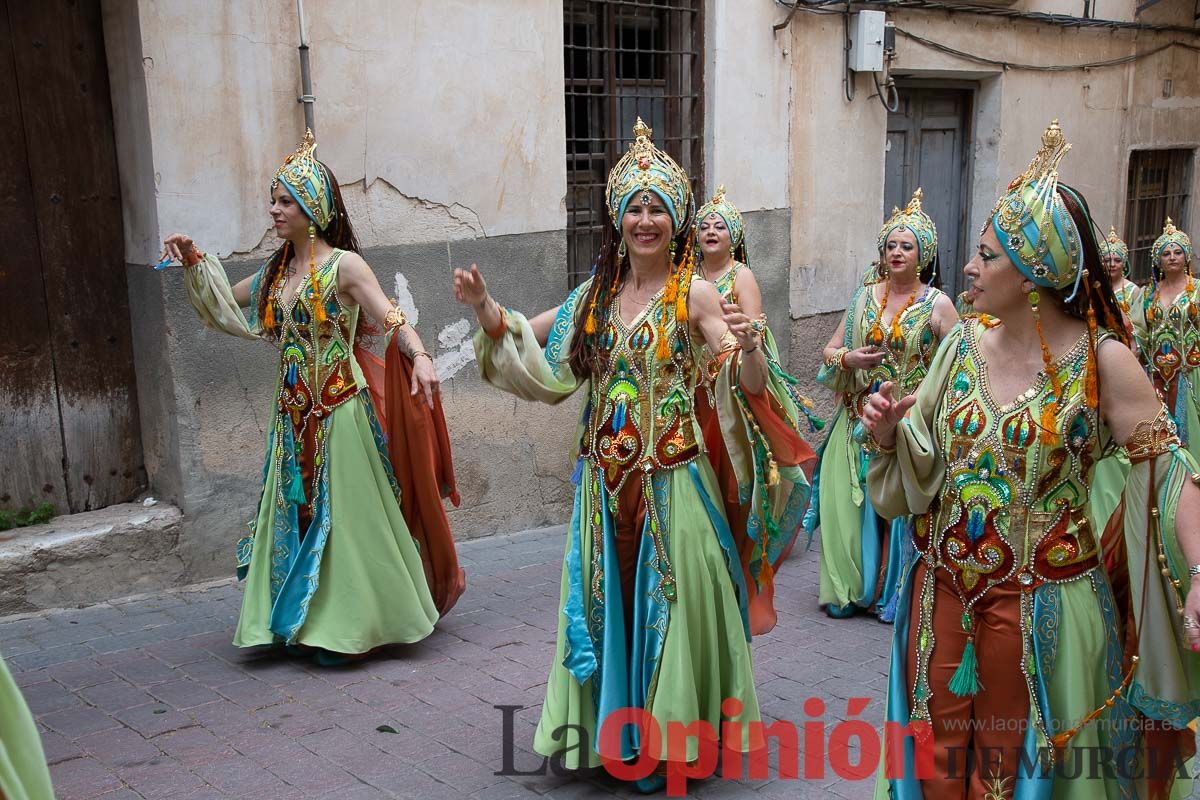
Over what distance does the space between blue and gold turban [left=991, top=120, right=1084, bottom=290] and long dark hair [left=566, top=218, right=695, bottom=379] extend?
131cm

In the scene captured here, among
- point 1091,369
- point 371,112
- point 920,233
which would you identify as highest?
point 371,112

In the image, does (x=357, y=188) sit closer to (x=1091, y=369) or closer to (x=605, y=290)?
(x=605, y=290)

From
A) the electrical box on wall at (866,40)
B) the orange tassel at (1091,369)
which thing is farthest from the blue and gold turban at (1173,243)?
the orange tassel at (1091,369)

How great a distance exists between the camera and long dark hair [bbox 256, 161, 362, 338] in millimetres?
5605

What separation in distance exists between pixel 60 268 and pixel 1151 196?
37.0 ft

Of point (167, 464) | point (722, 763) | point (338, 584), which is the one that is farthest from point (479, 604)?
point (722, 763)

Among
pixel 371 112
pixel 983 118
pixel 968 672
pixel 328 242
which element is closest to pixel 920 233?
pixel 328 242

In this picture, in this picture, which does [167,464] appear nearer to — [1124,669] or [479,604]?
[479,604]

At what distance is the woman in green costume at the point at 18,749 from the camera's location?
7.17 ft

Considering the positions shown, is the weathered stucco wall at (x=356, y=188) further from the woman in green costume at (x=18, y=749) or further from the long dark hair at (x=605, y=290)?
the woman in green costume at (x=18, y=749)

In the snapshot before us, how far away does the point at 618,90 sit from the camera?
8328mm

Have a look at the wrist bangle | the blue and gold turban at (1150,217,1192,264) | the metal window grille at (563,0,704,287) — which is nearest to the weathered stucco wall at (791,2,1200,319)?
→ the metal window grille at (563,0,704,287)

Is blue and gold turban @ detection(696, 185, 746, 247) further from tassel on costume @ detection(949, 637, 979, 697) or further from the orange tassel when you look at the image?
tassel on costume @ detection(949, 637, 979, 697)

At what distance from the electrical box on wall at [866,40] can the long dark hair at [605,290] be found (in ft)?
18.6
